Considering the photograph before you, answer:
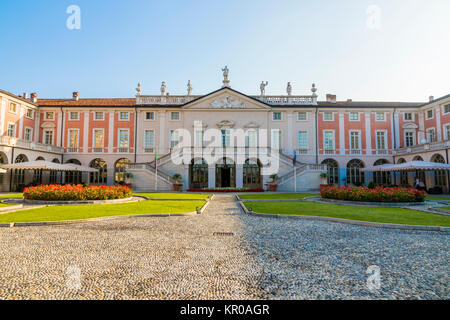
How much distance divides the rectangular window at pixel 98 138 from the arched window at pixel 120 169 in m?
3.18

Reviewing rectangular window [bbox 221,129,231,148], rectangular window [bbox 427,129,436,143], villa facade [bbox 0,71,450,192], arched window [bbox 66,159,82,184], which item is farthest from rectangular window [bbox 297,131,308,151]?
arched window [bbox 66,159,82,184]

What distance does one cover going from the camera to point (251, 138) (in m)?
33.4

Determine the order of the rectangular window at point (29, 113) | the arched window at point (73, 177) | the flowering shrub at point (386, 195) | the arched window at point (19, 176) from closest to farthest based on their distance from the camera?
the flowering shrub at point (386, 195) < the arched window at point (19, 176) < the rectangular window at point (29, 113) < the arched window at point (73, 177)

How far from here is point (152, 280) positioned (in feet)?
13.3

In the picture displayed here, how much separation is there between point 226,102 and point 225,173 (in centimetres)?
897

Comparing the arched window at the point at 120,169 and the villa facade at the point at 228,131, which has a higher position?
the villa facade at the point at 228,131

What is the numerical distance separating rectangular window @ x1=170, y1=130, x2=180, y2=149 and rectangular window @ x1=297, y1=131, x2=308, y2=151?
15202mm

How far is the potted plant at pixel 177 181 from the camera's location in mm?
28094

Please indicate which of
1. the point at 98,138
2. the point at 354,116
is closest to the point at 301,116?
the point at 354,116

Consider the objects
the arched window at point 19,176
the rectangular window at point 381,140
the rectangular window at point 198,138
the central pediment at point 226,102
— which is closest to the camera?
the arched window at point 19,176

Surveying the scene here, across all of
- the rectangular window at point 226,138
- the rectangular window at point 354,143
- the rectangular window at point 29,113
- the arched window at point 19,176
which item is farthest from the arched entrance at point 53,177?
the rectangular window at point 354,143

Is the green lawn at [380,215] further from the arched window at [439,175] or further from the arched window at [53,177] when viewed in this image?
the arched window at [53,177]

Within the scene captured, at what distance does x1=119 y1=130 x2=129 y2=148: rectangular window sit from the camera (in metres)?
33.7
